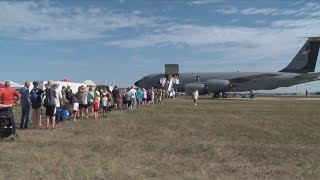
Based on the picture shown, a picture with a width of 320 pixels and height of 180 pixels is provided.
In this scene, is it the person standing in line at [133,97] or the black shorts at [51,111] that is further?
the person standing in line at [133,97]

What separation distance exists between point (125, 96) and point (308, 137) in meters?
15.6

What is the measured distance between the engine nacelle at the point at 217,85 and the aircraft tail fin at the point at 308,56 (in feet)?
33.0

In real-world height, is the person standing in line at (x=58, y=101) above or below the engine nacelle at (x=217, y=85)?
below

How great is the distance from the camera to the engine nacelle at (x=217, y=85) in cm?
6107

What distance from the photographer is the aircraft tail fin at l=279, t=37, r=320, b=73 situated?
62719 millimetres

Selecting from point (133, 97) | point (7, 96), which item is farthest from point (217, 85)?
point (7, 96)

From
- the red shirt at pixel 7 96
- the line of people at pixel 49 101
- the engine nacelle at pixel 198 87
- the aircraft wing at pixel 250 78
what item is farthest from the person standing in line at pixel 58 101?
the aircraft wing at pixel 250 78

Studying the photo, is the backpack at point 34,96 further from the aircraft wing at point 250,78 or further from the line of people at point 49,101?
the aircraft wing at point 250,78

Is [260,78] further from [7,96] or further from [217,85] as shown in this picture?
[7,96]

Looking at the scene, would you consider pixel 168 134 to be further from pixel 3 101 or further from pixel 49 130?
pixel 3 101

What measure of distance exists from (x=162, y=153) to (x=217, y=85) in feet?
169

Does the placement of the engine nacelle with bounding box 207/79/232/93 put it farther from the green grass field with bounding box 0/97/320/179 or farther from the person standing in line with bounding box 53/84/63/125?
the green grass field with bounding box 0/97/320/179

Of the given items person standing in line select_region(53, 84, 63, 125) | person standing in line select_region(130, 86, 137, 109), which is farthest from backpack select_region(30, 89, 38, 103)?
person standing in line select_region(130, 86, 137, 109)

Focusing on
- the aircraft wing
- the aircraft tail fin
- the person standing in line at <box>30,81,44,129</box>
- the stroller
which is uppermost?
the aircraft tail fin
